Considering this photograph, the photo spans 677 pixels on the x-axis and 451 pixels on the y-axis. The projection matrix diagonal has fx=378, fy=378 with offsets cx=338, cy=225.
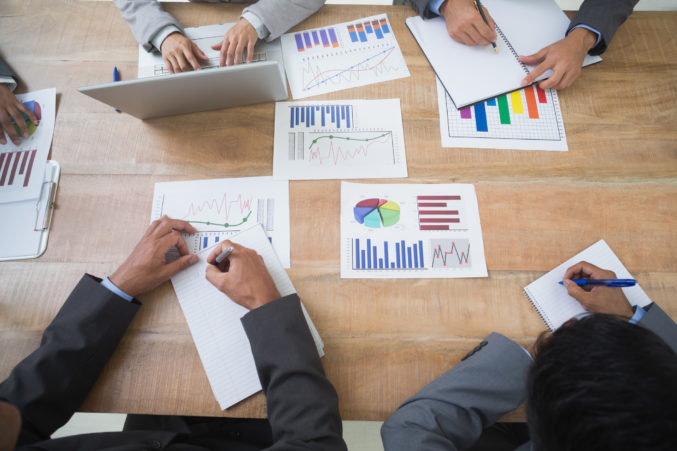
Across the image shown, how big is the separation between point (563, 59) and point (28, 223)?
54.4 inches

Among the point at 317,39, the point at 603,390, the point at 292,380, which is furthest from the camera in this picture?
the point at 317,39

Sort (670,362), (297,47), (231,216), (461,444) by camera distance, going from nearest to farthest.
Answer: (670,362) < (461,444) < (231,216) < (297,47)

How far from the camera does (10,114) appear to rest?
98 centimetres

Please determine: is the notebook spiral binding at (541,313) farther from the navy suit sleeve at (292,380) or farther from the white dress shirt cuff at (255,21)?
the white dress shirt cuff at (255,21)

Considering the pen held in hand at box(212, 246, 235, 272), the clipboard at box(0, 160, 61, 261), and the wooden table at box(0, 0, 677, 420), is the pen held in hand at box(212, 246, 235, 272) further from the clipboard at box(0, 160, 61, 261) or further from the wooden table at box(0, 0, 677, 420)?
the clipboard at box(0, 160, 61, 261)

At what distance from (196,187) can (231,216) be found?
0.12 m

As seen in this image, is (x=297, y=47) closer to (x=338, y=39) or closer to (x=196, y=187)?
(x=338, y=39)

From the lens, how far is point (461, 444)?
78cm

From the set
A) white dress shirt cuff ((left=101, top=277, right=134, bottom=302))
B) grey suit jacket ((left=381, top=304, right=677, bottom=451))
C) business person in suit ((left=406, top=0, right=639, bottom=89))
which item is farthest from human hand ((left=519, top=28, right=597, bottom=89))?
white dress shirt cuff ((left=101, top=277, right=134, bottom=302))

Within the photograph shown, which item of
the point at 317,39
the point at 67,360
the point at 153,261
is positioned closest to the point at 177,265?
the point at 153,261

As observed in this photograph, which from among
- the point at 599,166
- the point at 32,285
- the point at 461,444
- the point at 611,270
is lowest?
the point at 461,444

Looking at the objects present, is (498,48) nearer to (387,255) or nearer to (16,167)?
(387,255)

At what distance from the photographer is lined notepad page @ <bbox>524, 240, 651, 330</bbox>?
82 centimetres

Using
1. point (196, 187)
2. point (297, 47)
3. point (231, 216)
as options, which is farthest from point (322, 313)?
point (297, 47)
